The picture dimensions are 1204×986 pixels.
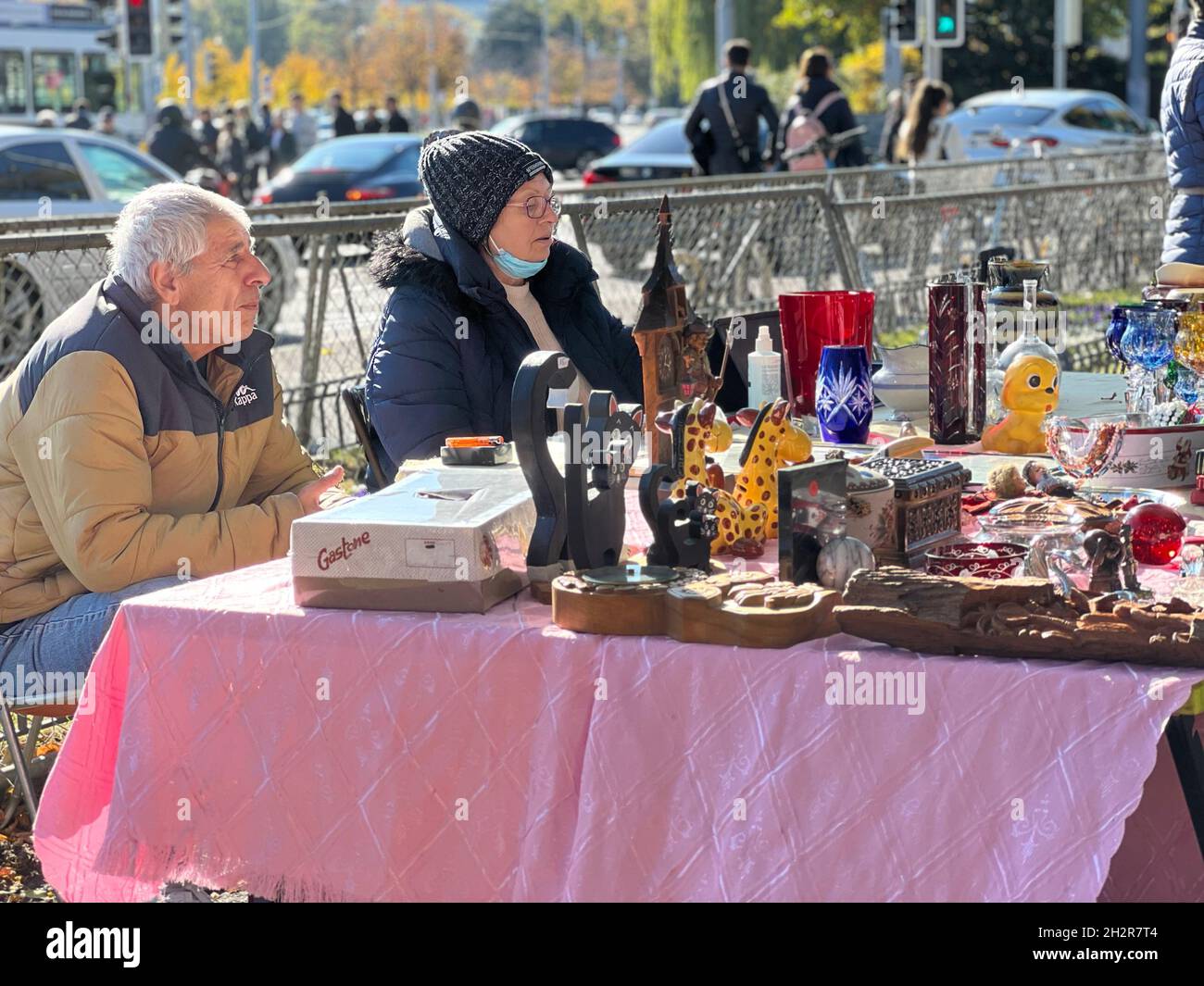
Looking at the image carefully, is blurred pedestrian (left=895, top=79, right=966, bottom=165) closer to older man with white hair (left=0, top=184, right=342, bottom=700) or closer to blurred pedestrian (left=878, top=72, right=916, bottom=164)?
blurred pedestrian (left=878, top=72, right=916, bottom=164)

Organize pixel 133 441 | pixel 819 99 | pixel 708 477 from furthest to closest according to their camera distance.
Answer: pixel 819 99
pixel 133 441
pixel 708 477

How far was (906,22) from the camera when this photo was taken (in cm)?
2038

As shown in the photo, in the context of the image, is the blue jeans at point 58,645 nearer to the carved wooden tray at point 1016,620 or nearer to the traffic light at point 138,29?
the carved wooden tray at point 1016,620

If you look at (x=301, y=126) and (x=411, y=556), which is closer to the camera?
(x=411, y=556)

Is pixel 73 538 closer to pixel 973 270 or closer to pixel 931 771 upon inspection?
pixel 931 771

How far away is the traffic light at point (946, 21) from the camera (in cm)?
2102

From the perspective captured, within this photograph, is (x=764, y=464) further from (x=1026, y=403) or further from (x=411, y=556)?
(x=1026, y=403)

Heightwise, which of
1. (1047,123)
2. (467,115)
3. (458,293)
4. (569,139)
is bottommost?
(458,293)

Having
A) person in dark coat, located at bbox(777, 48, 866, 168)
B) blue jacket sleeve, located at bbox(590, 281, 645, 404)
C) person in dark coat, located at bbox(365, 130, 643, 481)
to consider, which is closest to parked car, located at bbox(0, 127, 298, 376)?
person in dark coat, located at bbox(777, 48, 866, 168)

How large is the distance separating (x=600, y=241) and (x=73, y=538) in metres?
5.05

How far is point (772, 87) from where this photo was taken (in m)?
50.4

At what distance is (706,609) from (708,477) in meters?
0.76

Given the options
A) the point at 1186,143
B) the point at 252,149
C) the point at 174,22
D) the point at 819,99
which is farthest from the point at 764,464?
the point at 252,149

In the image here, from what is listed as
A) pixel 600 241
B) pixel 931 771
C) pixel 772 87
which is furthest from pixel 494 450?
pixel 772 87
